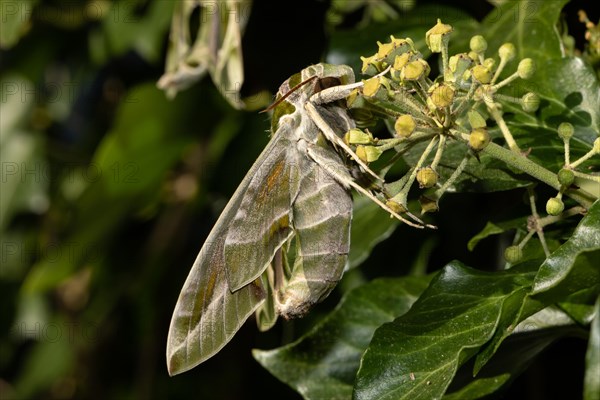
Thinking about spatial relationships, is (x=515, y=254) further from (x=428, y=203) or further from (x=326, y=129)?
(x=326, y=129)

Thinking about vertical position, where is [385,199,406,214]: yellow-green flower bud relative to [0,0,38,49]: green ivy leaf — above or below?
above

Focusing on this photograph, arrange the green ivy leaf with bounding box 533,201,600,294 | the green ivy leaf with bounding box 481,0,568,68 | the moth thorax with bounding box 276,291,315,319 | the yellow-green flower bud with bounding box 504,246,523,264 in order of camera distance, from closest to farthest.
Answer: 1. the green ivy leaf with bounding box 533,201,600,294
2. the yellow-green flower bud with bounding box 504,246,523,264
3. the moth thorax with bounding box 276,291,315,319
4. the green ivy leaf with bounding box 481,0,568,68

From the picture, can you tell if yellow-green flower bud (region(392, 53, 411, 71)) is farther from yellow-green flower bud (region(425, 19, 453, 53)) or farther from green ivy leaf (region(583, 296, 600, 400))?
green ivy leaf (region(583, 296, 600, 400))

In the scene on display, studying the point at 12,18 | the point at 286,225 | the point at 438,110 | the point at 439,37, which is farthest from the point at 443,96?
the point at 12,18

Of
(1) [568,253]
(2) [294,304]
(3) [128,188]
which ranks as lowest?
(3) [128,188]

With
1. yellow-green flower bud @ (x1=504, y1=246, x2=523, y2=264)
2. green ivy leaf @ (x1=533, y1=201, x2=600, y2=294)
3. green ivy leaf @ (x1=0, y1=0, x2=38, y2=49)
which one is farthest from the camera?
green ivy leaf @ (x1=0, y1=0, x2=38, y2=49)

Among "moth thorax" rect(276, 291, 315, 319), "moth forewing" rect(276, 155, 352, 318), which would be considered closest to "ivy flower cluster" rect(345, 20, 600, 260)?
"moth forewing" rect(276, 155, 352, 318)

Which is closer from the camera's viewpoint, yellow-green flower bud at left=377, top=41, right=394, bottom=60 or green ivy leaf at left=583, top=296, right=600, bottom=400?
green ivy leaf at left=583, top=296, right=600, bottom=400

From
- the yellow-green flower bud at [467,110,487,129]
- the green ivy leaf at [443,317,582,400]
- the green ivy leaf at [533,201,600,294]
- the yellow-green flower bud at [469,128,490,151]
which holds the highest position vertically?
the yellow-green flower bud at [467,110,487,129]

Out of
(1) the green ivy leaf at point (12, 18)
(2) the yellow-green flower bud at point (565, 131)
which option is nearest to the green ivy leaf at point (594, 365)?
(2) the yellow-green flower bud at point (565, 131)
